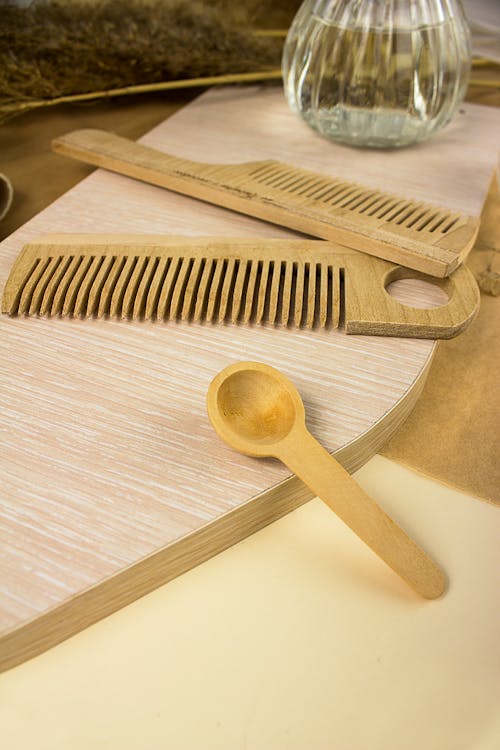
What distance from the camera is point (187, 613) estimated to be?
403 mm

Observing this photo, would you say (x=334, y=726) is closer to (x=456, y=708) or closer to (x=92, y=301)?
(x=456, y=708)

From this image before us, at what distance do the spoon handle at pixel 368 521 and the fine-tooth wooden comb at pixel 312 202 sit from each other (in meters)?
0.22

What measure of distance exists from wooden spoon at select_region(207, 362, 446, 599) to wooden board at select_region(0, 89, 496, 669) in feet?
0.06

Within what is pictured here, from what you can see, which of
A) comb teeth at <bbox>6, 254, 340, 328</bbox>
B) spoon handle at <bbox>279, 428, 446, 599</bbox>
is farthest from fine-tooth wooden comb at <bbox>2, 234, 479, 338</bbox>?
spoon handle at <bbox>279, 428, 446, 599</bbox>

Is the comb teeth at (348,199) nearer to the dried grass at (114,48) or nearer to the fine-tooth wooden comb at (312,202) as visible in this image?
the fine-tooth wooden comb at (312,202)

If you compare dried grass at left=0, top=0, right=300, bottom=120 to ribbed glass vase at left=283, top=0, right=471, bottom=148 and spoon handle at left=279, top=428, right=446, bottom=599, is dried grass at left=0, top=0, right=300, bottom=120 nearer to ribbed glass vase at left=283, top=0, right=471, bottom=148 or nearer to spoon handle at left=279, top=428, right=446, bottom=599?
ribbed glass vase at left=283, top=0, right=471, bottom=148

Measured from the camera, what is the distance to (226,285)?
55 centimetres

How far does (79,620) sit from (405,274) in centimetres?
38

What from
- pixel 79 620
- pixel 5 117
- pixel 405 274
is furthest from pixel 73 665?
pixel 5 117

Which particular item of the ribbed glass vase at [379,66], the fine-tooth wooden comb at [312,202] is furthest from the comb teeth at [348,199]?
the ribbed glass vase at [379,66]

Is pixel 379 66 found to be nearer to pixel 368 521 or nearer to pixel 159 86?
pixel 159 86

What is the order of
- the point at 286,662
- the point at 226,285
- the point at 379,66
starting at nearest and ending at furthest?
1. the point at 286,662
2. the point at 226,285
3. the point at 379,66

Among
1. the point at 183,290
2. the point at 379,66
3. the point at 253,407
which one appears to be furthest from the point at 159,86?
the point at 253,407

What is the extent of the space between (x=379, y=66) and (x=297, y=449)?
480mm
